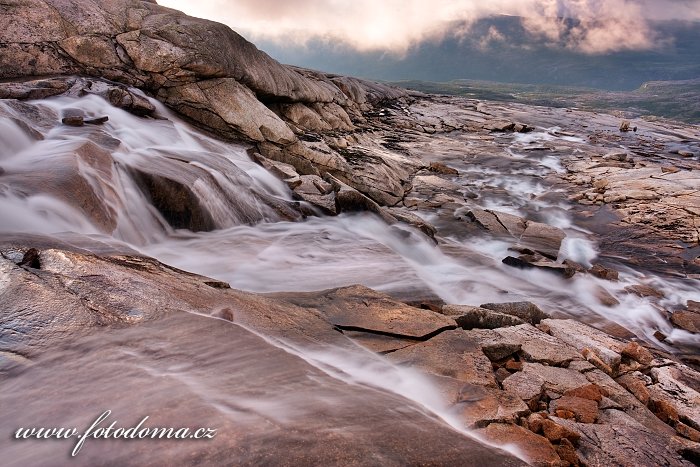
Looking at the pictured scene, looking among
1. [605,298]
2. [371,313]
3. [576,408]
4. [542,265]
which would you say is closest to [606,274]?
[605,298]

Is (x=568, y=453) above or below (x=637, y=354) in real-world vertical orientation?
above

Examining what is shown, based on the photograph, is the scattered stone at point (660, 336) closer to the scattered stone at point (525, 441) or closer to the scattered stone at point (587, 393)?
the scattered stone at point (587, 393)

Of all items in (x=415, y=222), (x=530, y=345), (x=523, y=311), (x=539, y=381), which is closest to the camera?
(x=539, y=381)

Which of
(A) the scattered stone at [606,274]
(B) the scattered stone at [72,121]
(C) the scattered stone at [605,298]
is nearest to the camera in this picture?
(C) the scattered stone at [605,298]

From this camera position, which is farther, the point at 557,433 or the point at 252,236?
the point at 252,236

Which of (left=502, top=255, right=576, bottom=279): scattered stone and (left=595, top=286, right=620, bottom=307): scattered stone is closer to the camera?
(left=595, top=286, right=620, bottom=307): scattered stone

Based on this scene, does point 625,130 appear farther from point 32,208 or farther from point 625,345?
point 32,208

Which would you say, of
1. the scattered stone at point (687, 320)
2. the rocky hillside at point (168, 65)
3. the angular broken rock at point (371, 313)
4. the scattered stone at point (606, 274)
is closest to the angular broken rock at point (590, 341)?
the angular broken rock at point (371, 313)

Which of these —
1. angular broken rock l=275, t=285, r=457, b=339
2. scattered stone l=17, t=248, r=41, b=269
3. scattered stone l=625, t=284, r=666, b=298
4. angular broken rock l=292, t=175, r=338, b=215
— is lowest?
scattered stone l=625, t=284, r=666, b=298

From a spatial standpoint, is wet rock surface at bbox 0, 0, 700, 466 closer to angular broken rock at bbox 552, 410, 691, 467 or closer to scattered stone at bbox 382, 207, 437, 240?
angular broken rock at bbox 552, 410, 691, 467

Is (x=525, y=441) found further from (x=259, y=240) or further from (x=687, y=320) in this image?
(x=687, y=320)

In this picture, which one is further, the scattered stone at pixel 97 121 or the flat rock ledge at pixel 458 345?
the scattered stone at pixel 97 121

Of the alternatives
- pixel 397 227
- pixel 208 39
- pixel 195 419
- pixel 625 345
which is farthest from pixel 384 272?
pixel 208 39

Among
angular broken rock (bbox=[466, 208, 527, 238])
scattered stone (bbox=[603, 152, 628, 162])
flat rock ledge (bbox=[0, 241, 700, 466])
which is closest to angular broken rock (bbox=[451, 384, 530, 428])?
flat rock ledge (bbox=[0, 241, 700, 466])
